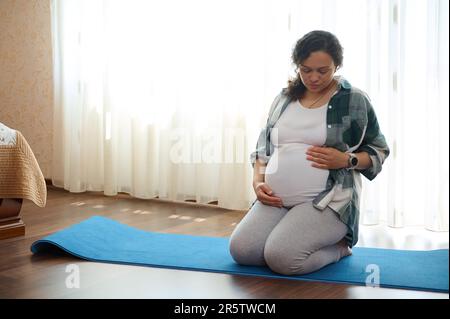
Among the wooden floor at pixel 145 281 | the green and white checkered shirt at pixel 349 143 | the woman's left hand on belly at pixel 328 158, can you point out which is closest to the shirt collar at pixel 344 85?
the green and white checkered shirt at pixel 349 143

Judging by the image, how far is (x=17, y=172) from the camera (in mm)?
2621

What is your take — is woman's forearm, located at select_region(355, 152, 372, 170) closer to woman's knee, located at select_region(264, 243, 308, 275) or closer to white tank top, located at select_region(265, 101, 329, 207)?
white tank top, located at select_region(265, 101, 329, 207)

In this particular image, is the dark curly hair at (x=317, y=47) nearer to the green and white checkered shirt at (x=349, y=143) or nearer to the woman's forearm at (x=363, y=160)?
the green and white checkered shirt at (x=349, y=143)

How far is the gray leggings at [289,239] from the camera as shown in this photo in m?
1.99

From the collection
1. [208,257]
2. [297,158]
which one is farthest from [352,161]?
[208,257]

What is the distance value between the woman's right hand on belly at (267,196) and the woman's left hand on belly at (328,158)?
192mm

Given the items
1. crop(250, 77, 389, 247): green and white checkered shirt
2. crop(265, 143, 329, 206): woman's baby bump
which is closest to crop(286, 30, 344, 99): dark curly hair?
crop(250, 77, 389, 247): green and white checkered shirt

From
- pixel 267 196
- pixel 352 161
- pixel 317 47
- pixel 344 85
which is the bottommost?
pixel 267 196

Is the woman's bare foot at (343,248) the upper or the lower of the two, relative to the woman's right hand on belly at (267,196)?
lower

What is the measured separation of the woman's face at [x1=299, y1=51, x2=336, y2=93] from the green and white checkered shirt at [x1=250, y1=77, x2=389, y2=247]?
0.27 ft

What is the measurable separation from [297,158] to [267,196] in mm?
181

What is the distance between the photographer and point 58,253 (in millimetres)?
2350

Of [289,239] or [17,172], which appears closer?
[289,239]

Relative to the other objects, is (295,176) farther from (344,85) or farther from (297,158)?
(344,85)
